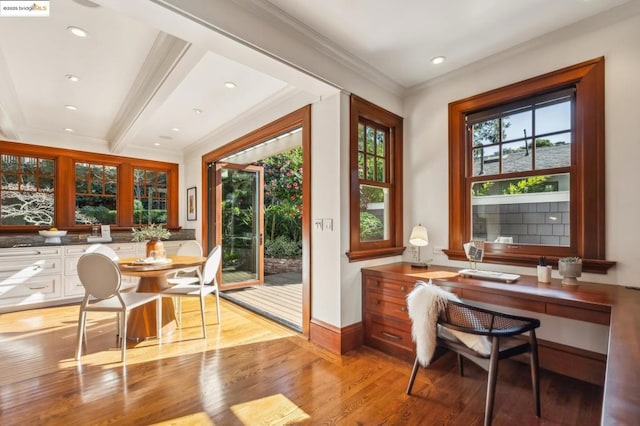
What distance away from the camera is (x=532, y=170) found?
2559 millimetres

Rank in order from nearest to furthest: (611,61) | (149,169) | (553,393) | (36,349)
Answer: (553,393), (611,61), (36,349), (149,169)

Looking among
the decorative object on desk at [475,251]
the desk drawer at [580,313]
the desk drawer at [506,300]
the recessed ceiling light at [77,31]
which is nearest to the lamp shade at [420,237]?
the decorative object on desk at [475,251]

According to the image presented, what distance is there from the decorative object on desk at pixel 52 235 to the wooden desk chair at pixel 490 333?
5.37m

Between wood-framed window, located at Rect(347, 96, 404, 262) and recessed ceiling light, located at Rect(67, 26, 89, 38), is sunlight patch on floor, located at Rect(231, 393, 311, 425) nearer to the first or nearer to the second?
wood-framed window, located at Rect(347, 96, 404, 262)

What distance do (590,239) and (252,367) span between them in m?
2.82

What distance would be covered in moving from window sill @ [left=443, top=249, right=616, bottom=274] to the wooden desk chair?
91 cm

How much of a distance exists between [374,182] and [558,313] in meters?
1.86

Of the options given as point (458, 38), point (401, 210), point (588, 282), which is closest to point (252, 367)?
point (401, 210)

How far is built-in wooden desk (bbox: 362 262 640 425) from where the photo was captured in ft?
2.65

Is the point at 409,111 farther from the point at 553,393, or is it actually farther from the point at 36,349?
the point at 36,349

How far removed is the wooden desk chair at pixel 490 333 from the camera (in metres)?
1.66

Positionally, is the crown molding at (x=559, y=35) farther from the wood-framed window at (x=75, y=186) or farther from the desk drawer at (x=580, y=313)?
the wood-framed window at (x=75, y=186)

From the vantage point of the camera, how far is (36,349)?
2.81m

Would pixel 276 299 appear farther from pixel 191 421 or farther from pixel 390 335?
pixel 191 421
